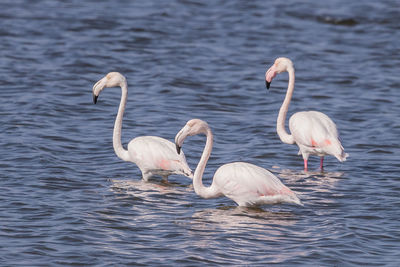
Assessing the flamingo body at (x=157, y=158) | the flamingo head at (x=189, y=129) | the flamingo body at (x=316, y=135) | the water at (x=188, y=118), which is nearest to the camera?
the water at (x=188, y=118)

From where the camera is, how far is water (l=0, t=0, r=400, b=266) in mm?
7566

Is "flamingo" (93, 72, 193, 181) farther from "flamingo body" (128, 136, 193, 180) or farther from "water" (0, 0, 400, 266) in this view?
"water" (0, 0, 400, 266)

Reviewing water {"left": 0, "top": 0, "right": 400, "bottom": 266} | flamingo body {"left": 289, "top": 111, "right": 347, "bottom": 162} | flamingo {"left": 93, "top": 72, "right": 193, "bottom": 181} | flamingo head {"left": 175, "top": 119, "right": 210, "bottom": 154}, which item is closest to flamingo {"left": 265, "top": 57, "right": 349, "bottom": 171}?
flamingo body {"left": 289, "top": 111, "right": 347, "bottom": 162}

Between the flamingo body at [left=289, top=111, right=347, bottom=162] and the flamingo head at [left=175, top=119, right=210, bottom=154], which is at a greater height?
the flamingo head at [left=175, top=119, right=210, bottom=154]

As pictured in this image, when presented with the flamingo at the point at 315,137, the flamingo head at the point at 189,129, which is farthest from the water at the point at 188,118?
the flamingo head at the point at 189,129

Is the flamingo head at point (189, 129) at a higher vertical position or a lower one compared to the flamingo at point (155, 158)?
higher

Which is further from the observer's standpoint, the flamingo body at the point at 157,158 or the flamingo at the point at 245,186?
the flamingo body at the point at 157,158

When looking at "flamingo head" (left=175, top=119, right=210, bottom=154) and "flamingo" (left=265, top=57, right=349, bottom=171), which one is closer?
"flamingo head" (left=175, top=119, right=210, bottom=154)

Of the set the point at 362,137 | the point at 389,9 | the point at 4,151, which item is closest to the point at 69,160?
the point at 4,151

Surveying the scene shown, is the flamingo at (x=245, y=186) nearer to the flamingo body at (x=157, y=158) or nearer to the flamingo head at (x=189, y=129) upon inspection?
the flamingo head at (x=189, y=129)

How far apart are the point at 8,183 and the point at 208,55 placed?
911 centimetres

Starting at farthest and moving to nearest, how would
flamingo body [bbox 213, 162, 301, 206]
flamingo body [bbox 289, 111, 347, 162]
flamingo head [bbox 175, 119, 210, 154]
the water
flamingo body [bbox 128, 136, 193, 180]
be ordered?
flamingo body [bbox 289, 111, 347, 162] < flamingo body [bbox 128, 136, 193, 180] < flamingo head [bbox 175, 119, 210, 154] < flamingo body [bbox 213, 162, 301, 206] < the water

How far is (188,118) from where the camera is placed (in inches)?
523

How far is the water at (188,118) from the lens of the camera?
298 inches
